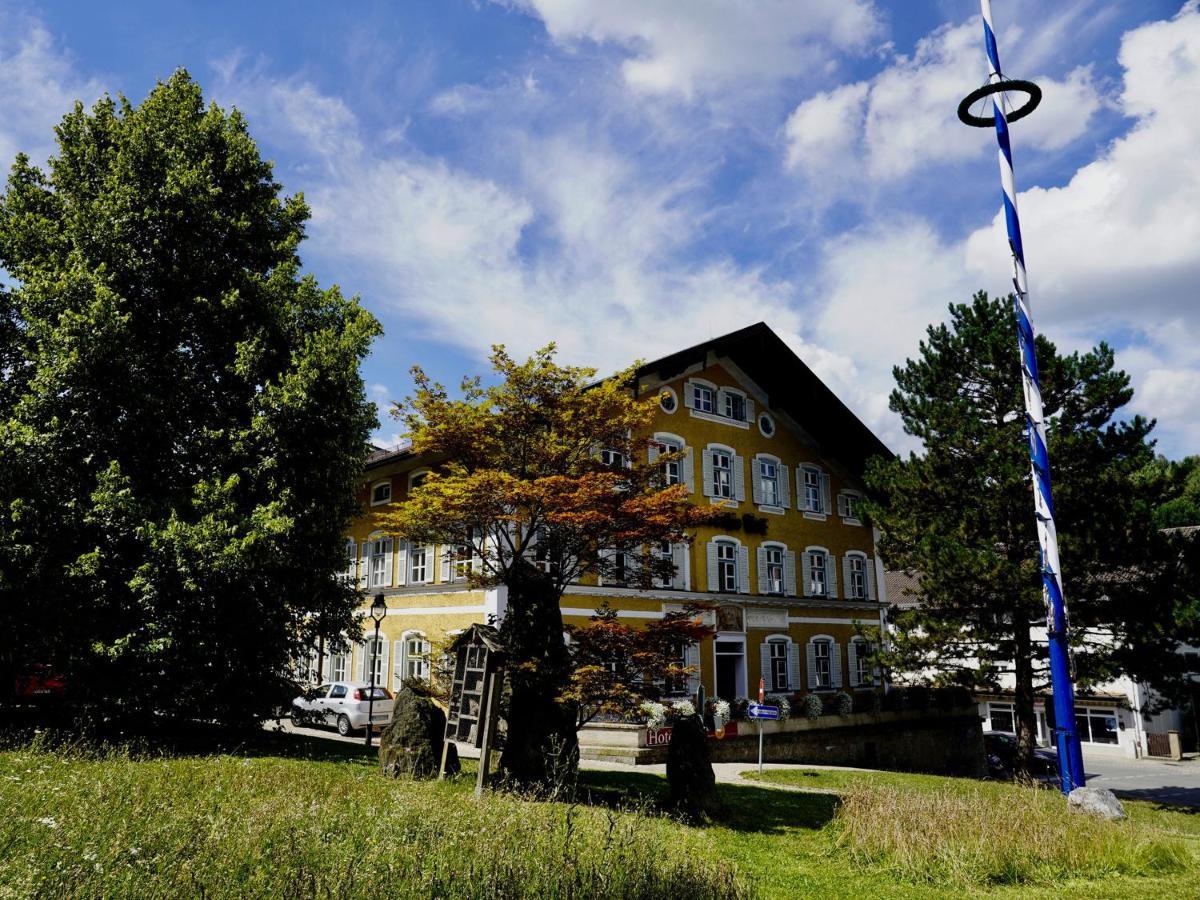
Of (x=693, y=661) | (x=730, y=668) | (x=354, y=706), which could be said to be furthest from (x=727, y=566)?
(x=354, y=706)

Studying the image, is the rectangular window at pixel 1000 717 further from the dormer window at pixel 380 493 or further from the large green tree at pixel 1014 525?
the dormer window at pixel 380 493

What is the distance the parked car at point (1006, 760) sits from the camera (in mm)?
28938

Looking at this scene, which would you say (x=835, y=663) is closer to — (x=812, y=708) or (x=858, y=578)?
(x=858, y=578)

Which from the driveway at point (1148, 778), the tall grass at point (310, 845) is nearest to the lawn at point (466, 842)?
the tall grass at point (310, 845)

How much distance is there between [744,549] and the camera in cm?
2833

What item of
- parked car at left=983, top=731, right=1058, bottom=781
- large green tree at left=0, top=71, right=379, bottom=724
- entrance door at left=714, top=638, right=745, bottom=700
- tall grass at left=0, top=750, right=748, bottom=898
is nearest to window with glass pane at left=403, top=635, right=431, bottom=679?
large green tree at left=0, top=71, right=379, bottom=724

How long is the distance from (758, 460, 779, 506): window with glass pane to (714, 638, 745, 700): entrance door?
5.34 m

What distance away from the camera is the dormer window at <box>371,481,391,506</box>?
27484mm

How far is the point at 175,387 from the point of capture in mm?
16141

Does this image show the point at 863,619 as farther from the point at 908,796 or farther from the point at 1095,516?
the point at 908,796

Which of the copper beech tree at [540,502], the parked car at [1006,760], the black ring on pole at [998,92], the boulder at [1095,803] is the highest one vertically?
the black ring on pole at [998,92]

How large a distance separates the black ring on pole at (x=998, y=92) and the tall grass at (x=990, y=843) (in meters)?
12.4

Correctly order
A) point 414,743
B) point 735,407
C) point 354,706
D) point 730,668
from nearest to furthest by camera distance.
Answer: point 414,743 < point 354,706 < point 730,668 < point 735,407

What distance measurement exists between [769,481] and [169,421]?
2028cm
